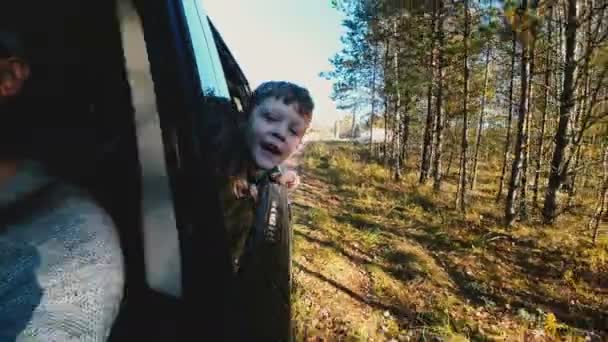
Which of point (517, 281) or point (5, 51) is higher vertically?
point (5, 51)

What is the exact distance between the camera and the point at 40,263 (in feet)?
2.64

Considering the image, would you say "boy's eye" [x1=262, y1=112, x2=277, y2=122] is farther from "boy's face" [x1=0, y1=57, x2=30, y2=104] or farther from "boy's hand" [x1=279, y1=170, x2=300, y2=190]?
"boy's face" [x1=0, y1=57, x2=30, y2=104]

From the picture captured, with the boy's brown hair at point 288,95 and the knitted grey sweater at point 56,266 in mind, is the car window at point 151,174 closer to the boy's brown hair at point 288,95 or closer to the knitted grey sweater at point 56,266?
the knitted grey sweater at point 56,266

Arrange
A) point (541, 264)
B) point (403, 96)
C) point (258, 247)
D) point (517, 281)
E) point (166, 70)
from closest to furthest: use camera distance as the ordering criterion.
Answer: point (166, 70) → point (258, 247) → point (517, 281) → point (541, 264) → point (403, 96)

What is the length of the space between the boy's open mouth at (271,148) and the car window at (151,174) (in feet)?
2.36

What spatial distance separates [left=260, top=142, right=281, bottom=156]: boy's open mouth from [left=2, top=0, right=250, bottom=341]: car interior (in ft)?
2.29

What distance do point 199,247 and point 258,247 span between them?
585 millimetres

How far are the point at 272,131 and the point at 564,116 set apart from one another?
10.3 meters

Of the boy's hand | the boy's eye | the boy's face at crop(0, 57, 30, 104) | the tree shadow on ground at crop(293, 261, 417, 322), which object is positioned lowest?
the tree shadow on ground at crop(293, 261, 417, 322)

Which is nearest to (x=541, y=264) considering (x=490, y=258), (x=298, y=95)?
(x=490, y=258)

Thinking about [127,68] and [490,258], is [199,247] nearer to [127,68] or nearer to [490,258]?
[127,68]

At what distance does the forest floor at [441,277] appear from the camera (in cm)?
566

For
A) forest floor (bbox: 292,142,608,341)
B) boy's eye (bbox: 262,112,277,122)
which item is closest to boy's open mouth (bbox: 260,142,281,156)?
boy's eye (bbox: 262,112,277,122)

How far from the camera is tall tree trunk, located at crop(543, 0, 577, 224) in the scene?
9.54 metres
